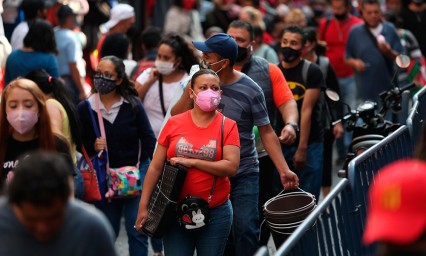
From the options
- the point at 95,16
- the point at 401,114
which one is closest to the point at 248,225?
the point at 401,114

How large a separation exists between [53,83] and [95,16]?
720cm

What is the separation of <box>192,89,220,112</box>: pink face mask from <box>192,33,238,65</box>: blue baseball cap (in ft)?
2.49

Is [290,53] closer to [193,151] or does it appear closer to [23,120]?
[193,151]

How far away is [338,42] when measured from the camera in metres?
14.7

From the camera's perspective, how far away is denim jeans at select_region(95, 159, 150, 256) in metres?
8.78

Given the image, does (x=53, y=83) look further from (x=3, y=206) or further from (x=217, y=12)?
(x=217, y=12)

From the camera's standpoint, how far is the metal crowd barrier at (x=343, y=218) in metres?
6.05

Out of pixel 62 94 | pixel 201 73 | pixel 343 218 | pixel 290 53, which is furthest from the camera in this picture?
pixel 290 53

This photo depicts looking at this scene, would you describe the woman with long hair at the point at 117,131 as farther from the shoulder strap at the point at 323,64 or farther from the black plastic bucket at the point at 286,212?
the shoulder strap at the point at 323,64

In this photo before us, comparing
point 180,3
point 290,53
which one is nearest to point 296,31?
point 290,53

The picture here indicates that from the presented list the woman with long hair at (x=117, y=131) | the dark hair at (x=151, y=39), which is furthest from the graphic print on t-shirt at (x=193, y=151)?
the dark hair at (x=151, y=39)

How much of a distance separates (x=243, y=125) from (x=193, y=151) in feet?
2.96

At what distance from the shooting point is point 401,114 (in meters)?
10.7

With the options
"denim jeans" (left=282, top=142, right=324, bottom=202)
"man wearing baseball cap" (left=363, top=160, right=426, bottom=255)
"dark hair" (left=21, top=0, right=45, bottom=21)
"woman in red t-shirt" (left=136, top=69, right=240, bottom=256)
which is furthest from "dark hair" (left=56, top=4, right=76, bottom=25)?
"man wearing baseball cap" (left=363, top=160, right=426, bottom=255)
